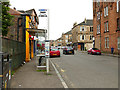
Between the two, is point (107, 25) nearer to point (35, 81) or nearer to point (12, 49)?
point (12, 49)

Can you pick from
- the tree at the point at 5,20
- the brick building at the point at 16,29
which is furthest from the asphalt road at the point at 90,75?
the tree at the point at 5,20

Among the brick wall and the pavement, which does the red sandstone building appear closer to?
the brick wall

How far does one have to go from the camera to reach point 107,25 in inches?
1198

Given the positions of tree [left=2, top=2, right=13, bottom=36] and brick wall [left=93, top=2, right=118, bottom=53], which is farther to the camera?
brick wall [left=93, top=2, right=118, bottom=53]

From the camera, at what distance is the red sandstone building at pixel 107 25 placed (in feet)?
Answer: 86.0

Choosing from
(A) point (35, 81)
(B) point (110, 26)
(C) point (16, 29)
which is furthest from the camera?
(B) point (110, 26)

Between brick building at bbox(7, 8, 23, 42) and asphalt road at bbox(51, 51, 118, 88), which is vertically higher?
brick building at bbox(7, 8, 23, 42)

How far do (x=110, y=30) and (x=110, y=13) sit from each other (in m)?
3.45

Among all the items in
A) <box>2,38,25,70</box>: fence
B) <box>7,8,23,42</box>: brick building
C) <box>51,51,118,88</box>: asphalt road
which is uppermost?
<box>7,8,23,42</box>: brick building

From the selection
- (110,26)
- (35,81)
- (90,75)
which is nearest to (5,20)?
(35,81)

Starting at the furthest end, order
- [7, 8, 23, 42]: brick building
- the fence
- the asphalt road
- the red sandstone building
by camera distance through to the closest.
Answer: the red sandstone building
[7, 8, 23, 42]: brick building
the fence
the asphalt road

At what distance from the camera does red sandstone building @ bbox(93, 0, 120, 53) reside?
26214 mm

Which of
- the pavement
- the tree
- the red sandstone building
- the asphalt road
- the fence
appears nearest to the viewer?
the pavement

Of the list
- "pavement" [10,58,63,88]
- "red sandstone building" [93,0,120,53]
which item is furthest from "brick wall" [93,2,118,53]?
"pavement" [10,58,63,88]
